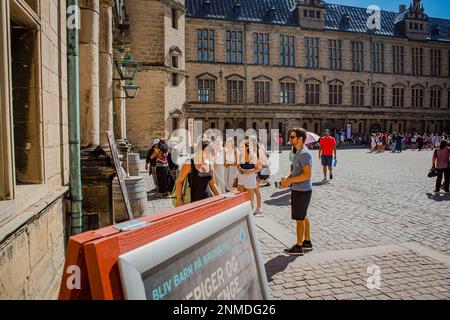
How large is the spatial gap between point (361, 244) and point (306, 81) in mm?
37188

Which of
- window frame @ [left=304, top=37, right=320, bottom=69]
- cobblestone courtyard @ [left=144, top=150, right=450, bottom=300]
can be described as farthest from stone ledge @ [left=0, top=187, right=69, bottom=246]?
window frame @ [left=304, top=37, right=320, bottom=69]

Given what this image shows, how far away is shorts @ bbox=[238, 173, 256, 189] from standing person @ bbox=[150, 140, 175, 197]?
10.1ft

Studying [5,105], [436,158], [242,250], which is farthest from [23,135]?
[436,158]

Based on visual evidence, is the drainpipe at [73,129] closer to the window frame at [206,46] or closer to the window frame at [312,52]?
the window frame at [206,46]

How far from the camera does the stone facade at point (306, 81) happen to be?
37375 millimetres

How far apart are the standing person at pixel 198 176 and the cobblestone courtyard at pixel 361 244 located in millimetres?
1319

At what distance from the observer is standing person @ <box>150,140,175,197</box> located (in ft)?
34.4

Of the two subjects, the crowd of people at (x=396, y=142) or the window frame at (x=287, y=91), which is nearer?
the crowd of people at (x=396, y=142)

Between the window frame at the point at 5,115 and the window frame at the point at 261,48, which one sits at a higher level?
the window frame at the point at 261,48

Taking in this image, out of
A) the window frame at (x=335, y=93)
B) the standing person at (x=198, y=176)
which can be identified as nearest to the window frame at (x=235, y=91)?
the window frame at (x=335, y=93)

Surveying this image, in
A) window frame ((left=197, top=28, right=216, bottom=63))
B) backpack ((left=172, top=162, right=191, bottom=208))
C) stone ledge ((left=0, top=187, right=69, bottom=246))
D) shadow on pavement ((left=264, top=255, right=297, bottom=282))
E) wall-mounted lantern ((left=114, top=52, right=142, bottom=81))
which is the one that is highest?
window frame ((left=197, top=28, right=216, bottom=63))

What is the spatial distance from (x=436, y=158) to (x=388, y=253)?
7012mm

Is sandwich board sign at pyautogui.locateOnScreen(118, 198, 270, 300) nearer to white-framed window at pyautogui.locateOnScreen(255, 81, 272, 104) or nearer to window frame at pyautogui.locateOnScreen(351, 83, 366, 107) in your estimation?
white-framed window at pyautogui.locateOnScreen(255, 81, 272, 104)

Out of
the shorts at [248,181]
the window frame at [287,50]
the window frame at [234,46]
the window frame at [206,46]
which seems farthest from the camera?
the window frame at [287,50]
